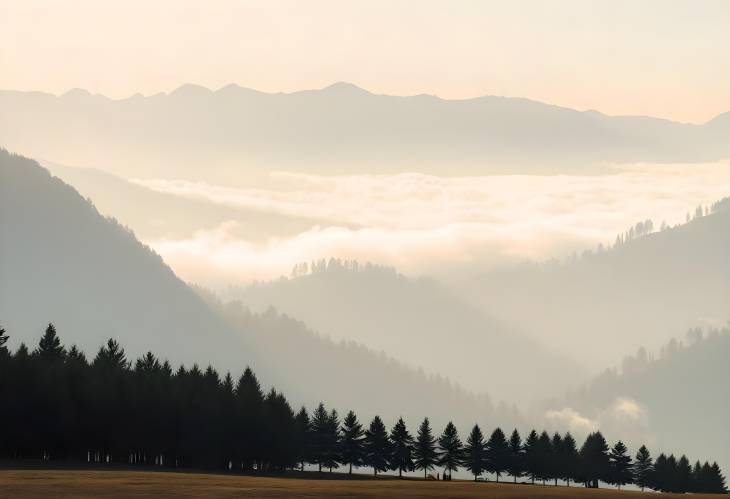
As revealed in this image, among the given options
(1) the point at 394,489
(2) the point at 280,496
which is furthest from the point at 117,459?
(2) the point at 280,496

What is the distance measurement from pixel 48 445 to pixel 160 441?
16786mm

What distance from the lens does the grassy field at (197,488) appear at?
120 metres

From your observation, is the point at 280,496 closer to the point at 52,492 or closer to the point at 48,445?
the point at 52,492

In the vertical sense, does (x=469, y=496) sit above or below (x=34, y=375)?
below

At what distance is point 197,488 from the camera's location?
422 feet

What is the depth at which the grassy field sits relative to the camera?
119875 mm

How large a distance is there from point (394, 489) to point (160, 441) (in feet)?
196

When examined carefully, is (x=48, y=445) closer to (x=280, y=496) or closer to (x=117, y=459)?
(x=117, y=459)

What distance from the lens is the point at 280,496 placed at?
122500mm

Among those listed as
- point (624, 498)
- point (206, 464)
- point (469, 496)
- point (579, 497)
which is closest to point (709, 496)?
point (624, 498)

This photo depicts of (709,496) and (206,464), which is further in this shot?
(206,464)

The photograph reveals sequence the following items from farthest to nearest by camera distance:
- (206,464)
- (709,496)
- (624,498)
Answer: (206,464)
(709,496)
(624,498)

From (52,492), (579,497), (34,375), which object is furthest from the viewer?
(34,375)

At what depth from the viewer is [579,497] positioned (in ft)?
490
